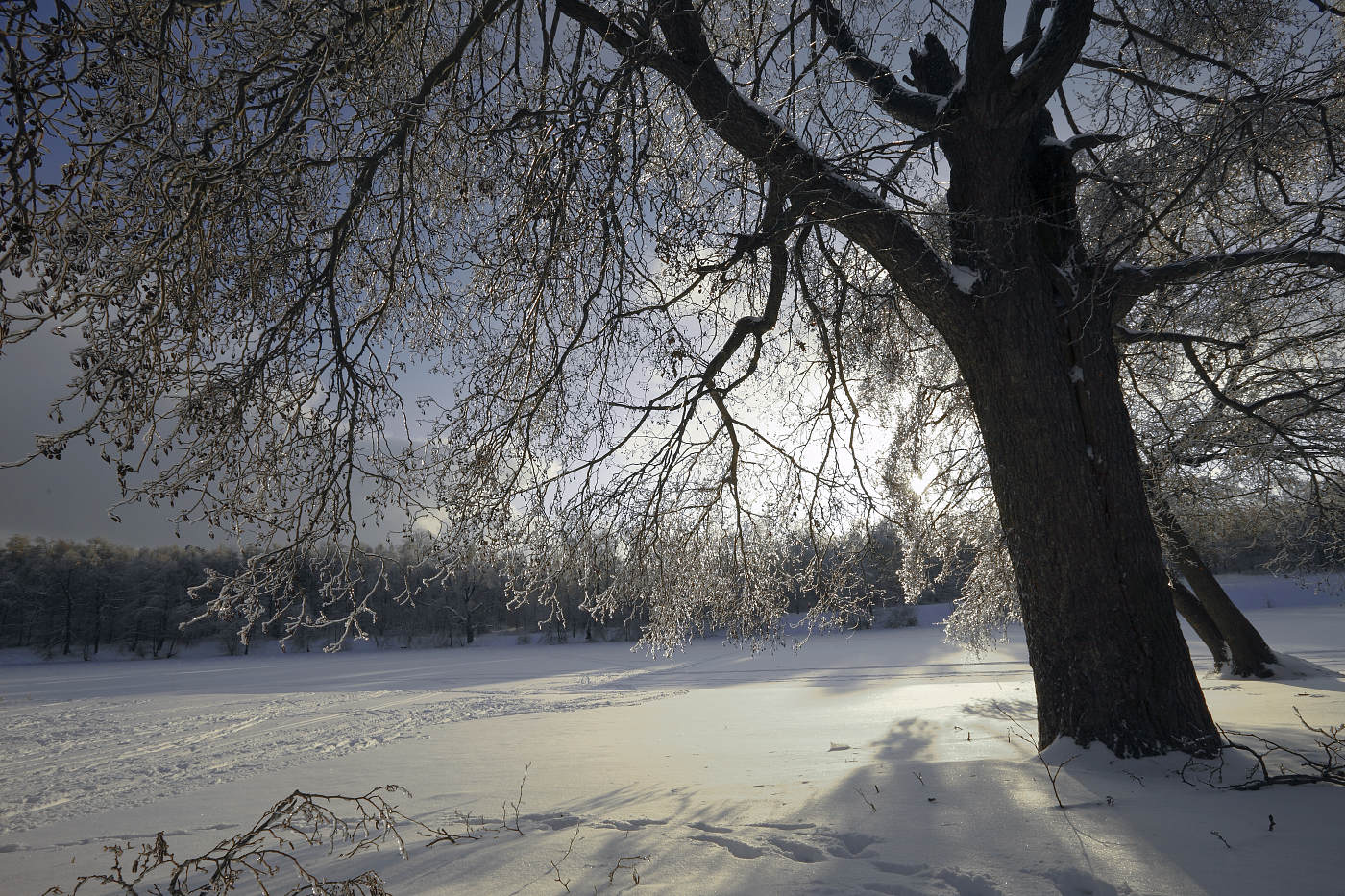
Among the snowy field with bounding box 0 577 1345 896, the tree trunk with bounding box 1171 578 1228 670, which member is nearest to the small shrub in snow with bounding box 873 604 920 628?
the snowy field with bounding box 0 577 1345 896

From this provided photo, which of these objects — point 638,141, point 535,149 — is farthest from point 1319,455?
point 535,149

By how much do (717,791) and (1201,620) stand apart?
1050cm

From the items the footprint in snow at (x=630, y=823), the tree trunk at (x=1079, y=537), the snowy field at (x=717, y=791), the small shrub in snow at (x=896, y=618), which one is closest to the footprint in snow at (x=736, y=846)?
the snowy field at (x=717, y=791)

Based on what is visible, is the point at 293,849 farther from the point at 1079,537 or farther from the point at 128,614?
the point at 128,614

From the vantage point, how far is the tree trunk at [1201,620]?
10.2 metres

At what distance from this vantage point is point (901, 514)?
252 inches

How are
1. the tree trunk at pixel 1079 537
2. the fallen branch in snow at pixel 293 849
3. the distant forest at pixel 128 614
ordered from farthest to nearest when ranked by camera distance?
the distant forest at pixel 128 614, the tree trunk at pixel 1079 537, the fallen branch in snow at pixel 293 849

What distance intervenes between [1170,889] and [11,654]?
61.8 meters

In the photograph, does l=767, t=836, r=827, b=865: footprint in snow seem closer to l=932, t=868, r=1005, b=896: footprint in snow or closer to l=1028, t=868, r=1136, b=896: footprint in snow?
l=932, t=868, r=1005, b=896: footprint in snow

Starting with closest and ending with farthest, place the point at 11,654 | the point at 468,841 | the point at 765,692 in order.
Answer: the point at 468,841
the point at 765,692
the point at 11,654

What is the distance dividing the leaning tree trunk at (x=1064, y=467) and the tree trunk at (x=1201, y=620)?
796 centimetres

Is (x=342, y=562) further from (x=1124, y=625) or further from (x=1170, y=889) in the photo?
(x=1124, y=625)

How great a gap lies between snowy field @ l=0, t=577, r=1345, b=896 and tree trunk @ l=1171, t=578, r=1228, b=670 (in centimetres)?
90

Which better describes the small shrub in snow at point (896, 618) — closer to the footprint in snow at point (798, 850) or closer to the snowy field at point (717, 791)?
the snowy field at point (717, 791)
